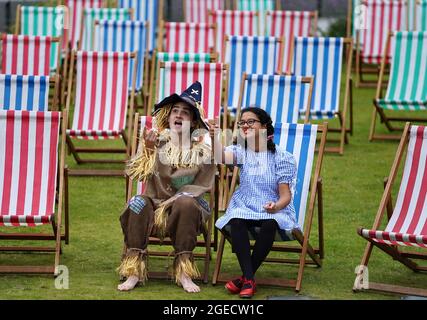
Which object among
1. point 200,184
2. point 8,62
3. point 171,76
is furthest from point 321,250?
point 8,62

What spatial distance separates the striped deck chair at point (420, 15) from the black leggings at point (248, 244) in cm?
752

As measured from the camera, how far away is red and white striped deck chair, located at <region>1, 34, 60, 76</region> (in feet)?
33.3

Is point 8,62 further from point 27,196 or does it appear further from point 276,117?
point 27,196

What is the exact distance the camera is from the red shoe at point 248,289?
19.4 ft

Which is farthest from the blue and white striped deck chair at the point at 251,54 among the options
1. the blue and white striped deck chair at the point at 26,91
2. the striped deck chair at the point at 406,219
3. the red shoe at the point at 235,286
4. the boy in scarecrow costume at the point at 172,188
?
the red shoe at the point at 235,286

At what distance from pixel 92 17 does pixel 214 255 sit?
600 centimetres

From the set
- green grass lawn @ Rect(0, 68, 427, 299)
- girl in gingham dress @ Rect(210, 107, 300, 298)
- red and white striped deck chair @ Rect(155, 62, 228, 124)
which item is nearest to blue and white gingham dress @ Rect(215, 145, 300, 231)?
girl in gingham dress @ Rect(210, 107, 300, 298)

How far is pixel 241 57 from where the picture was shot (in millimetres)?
10227

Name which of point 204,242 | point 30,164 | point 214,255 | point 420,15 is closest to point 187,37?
point 420,15

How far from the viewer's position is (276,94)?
8.44 meters

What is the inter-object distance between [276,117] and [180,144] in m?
2.14

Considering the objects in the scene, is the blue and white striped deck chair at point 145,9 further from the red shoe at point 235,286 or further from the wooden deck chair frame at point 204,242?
the red shoe at point 235,286

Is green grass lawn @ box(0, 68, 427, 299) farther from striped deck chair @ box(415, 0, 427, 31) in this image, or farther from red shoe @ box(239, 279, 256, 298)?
striped deck chair @ box(415, 0, 427, 31)
